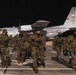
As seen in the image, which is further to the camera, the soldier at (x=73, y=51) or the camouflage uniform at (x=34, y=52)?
the soldier at (x=73, y=51)

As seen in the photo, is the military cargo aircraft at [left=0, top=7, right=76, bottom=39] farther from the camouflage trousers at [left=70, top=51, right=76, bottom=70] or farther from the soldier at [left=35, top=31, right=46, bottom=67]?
the camouflage trousers at [left=70, top=51, right=76, bottom=70]

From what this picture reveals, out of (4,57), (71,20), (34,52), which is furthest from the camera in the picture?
(71,20)

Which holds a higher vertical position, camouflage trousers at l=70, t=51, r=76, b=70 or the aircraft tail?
the aircraft tail

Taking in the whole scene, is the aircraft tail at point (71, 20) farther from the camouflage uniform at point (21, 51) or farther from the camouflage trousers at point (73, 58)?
the camouflage trousers at point (73, 58)

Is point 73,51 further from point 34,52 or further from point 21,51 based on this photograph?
point 21,51

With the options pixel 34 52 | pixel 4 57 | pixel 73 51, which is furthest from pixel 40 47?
pixel 4 57

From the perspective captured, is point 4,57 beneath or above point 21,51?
beneath

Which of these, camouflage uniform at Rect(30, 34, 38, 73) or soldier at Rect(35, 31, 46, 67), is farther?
soldier at Rect(35, 31, 46, 67)

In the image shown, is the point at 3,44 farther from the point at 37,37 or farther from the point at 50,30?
the point at 50,30

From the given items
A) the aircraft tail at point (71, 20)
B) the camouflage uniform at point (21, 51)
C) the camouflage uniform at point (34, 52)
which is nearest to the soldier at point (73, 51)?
the camouflage uniform at point (34, 52)

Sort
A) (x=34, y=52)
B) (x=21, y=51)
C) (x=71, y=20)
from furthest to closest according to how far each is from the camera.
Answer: (x=71, y=20)
(x=21, y=51)
(x=34, y=52)

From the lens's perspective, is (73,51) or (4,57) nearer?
(73,51)

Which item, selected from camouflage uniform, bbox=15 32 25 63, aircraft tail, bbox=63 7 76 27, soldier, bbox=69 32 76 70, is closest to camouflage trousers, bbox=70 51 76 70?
soldier, bbox=69 32 76 70

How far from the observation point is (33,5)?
5475 cm
